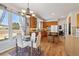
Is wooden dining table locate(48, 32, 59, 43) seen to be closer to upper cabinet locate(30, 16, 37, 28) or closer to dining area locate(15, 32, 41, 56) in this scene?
dining area locate(15, 32, 41, 56)

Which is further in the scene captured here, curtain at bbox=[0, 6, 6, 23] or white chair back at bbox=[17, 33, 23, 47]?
white chair back at bbox=[17, 33, 23, 47]

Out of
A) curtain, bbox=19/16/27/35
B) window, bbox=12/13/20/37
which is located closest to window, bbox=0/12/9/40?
window, bbox=12/13/20/37

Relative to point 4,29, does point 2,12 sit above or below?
above

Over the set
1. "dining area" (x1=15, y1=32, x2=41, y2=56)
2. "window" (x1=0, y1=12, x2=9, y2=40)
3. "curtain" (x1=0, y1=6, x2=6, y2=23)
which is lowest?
"dining area" (x1=15, y1=32, x2=41, y2=56)

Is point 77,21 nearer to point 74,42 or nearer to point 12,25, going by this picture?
point 74,42

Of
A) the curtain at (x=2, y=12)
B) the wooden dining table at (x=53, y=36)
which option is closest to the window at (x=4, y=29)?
the curtain at (x=2, y=12)

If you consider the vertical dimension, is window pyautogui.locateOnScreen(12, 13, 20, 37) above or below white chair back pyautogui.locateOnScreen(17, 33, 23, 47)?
above

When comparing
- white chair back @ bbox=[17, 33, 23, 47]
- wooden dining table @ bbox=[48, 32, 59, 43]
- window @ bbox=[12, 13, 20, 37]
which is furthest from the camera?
wooden dining table @ bbox=[48, 32, 59, 43]

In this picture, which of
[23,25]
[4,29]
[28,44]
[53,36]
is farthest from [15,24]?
[53,36]

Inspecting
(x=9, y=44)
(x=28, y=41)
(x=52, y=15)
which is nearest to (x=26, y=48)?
(x=28, y=41)

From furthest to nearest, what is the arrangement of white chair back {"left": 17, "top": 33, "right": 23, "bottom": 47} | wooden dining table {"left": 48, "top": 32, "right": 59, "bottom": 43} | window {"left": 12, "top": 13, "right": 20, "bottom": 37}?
wooden dining table {"left": 48, "top": 32, "right": 59, "bottom": 43}, white chair back {"left": 17, "top": 33, "right": 23, "bottom": 47}, window {"left": 12, "top": 13, "right": 20, "bottom": 37}

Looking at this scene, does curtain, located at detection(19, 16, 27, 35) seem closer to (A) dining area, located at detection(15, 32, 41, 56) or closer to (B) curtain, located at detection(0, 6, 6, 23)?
(A) dining area, located at detection(15, 32, 41, 56)

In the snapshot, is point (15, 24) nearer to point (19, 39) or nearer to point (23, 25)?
point (23, 25)

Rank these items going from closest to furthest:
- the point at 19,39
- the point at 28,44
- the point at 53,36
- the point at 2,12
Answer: the point at 2,12 → the point at 19,39 → the point at 28,44 → the point at 53,36
